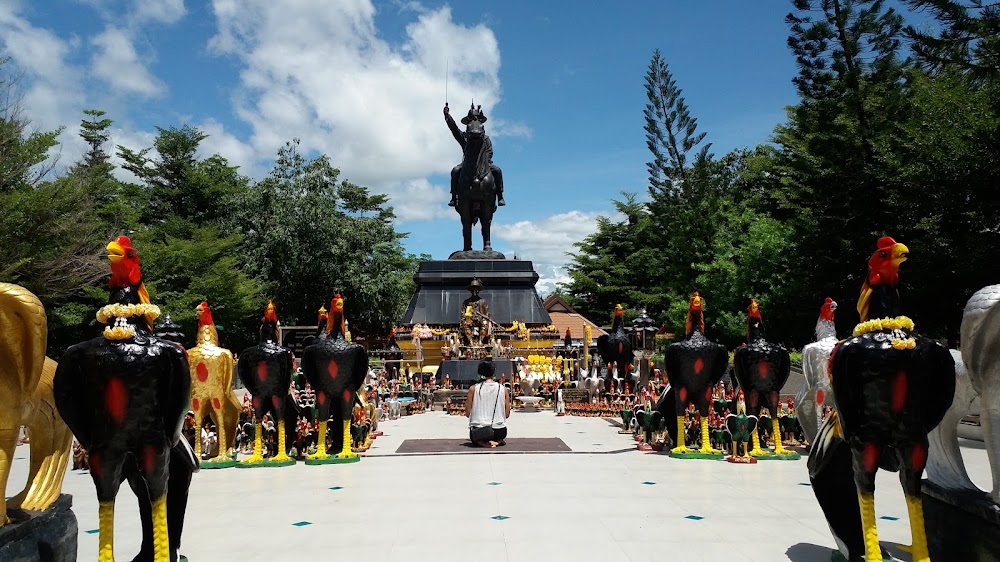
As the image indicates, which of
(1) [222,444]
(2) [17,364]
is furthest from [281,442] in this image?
(2) [17,364]

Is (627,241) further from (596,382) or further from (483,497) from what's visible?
(483,497)

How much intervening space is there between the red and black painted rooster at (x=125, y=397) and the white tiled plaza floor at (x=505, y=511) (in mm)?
1069

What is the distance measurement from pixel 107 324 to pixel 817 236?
59.5 feet

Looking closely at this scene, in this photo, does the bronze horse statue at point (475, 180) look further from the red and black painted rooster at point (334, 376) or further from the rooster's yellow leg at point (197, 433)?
the rooster's yellow leg at point (197, 433)

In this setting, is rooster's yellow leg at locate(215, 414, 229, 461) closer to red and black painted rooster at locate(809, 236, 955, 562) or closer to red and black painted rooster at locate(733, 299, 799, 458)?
red and black painted rooster at locate(733, 299, 799, 458)

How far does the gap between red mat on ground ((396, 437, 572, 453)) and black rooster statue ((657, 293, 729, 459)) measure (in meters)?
1.71

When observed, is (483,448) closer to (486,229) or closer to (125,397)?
(125,397)

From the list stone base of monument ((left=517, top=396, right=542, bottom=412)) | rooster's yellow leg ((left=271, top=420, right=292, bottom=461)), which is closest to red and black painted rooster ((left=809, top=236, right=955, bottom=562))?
rooster's yellow leg ((left=271, top=420, right=292, bottom=461))

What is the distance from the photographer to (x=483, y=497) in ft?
20.7

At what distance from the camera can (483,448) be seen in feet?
31.2

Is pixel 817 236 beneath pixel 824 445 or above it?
above

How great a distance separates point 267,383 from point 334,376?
763mm

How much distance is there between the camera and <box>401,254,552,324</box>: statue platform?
22.2 meters

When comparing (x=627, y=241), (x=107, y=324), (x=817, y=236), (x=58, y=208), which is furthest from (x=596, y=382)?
(x=627, y=241)
